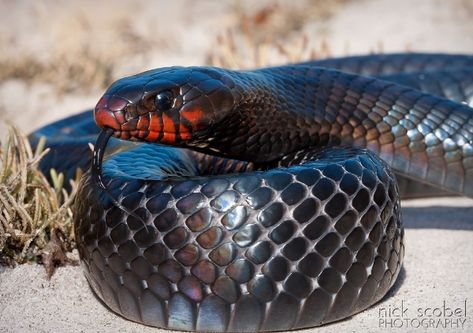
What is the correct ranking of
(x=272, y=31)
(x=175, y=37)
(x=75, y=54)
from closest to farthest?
1. (x=75, y=54)
2. (x=272, y=31)
3. (x=175, y=37)

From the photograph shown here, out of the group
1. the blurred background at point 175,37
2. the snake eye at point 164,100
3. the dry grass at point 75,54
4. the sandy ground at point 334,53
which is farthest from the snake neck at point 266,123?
the dry grass at point 75,54

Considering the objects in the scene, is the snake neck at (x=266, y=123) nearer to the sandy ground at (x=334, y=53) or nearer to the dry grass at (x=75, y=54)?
the sandy ground at (x=334, y=53)

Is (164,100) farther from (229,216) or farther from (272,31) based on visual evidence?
(272,31)

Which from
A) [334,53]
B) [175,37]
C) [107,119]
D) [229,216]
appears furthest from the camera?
[175,37]

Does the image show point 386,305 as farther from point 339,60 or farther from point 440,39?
point 440,39

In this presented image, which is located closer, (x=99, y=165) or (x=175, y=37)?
(x=99, y=165)

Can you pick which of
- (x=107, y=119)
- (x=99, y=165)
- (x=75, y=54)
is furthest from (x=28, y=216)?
(x=75, y=54)

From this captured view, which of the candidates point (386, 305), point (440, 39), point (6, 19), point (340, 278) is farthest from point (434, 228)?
point (6, 19)
